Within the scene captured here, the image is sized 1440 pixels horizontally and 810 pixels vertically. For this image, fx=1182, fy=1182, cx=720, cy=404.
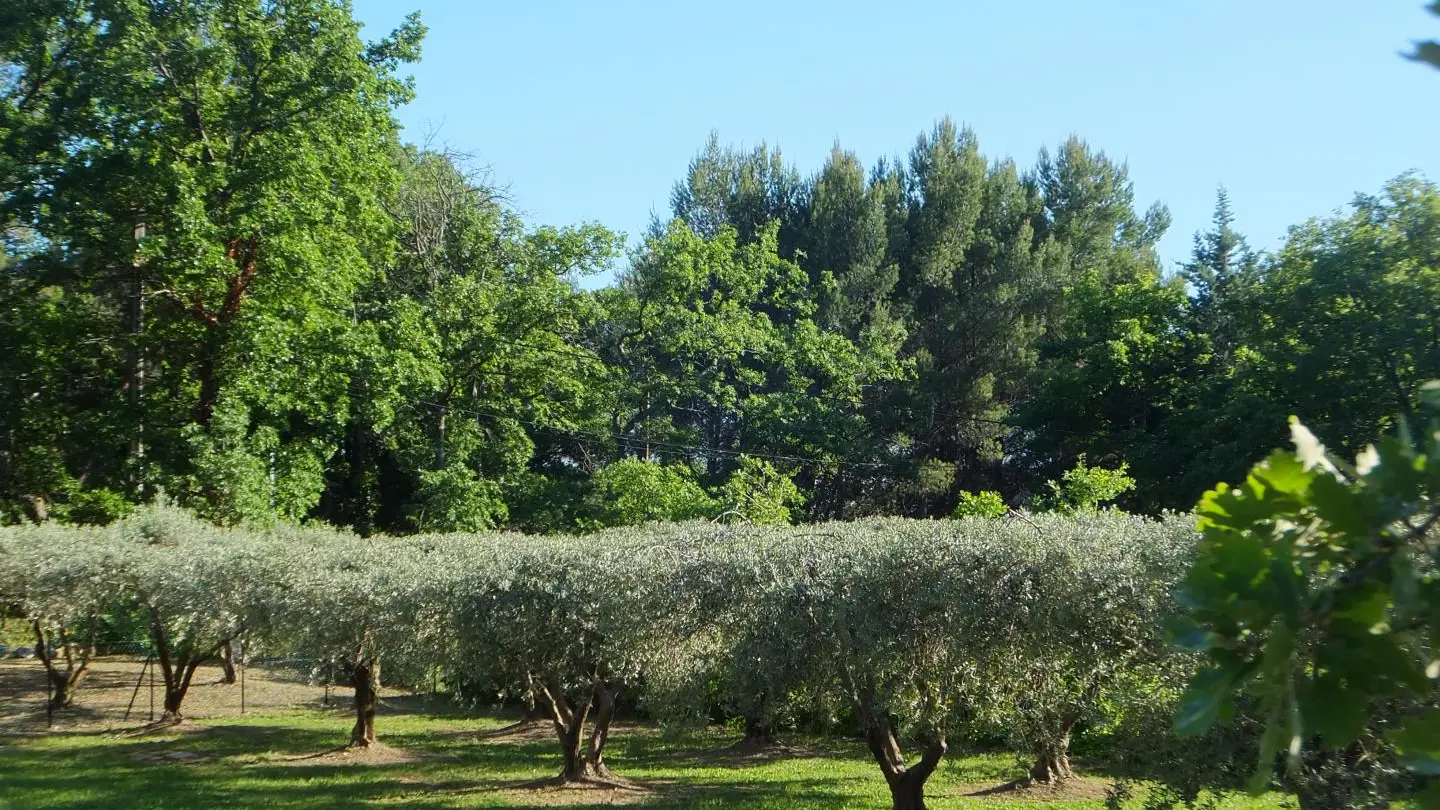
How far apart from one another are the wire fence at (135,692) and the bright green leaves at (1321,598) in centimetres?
1538

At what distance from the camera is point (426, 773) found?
1442cm

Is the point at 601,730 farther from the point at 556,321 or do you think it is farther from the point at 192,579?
the point at 556,321

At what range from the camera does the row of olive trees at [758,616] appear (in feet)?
27.7

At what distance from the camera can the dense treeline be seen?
2227 centimetres

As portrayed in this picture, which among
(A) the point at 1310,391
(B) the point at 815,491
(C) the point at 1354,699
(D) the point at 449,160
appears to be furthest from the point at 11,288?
(C) the point at 1354,699

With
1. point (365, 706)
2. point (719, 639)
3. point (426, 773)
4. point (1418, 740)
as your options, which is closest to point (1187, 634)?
point (1418, 740)

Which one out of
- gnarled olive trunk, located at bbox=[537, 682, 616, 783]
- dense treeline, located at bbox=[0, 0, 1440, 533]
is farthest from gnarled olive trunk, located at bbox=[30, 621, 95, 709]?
gnarled olive trunk, located at bbox=[537, 682, 616, 783]

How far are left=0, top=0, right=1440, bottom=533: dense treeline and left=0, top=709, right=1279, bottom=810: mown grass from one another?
6114 mm

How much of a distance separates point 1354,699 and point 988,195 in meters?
39.8

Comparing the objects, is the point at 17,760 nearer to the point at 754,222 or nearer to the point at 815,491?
the point at 815,491

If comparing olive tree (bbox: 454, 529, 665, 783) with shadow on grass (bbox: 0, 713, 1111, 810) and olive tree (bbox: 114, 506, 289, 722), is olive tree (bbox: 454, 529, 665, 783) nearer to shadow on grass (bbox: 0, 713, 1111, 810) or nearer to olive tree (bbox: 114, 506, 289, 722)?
shadow on grass (bbox: 0, 713, 1111, 810)

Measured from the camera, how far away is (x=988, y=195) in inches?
1561

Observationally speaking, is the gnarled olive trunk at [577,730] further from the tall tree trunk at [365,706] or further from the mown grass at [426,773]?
the tall tree trunk at [365,706]

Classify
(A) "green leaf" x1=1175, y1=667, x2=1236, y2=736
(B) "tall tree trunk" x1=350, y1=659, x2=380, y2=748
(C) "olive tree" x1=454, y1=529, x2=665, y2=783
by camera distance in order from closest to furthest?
(A) "green leaf" x1=1175, y1=667, x2=1236, y2=736 < (C) "olive tree" x1=454, y1=529, x2=665, y2=783 < (B) "tall tree trunk" x1=350, y1=659, x2=380, y2=748
